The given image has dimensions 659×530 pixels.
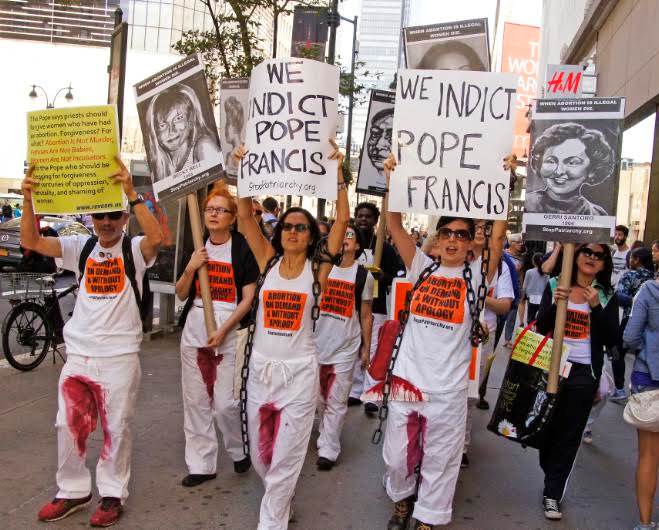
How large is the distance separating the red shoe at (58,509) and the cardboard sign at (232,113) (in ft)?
10.7

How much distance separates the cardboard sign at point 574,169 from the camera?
4.95 m

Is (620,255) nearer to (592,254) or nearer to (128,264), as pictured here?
(592,254)

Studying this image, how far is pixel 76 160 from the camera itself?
4.56m

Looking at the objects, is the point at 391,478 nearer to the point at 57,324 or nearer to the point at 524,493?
the point at 524,493

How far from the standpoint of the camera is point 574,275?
5.23m

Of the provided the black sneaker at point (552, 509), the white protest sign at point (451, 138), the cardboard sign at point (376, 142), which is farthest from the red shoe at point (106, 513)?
the cardboard sign at point (376, 142)

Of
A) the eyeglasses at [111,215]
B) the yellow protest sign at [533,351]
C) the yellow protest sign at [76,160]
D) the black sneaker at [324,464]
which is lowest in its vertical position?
the black sneaker at [324,464]

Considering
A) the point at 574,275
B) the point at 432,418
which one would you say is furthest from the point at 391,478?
the point at 574,275

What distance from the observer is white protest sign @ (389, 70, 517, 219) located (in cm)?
470

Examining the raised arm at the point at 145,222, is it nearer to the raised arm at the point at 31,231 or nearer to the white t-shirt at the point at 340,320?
the raised arm at the point at 31,231

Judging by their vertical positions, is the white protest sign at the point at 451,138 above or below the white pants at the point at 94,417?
above

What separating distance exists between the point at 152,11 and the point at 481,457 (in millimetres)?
63159

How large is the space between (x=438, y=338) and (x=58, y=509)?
2389 mm

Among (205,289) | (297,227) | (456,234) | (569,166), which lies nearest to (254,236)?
(297,227)
